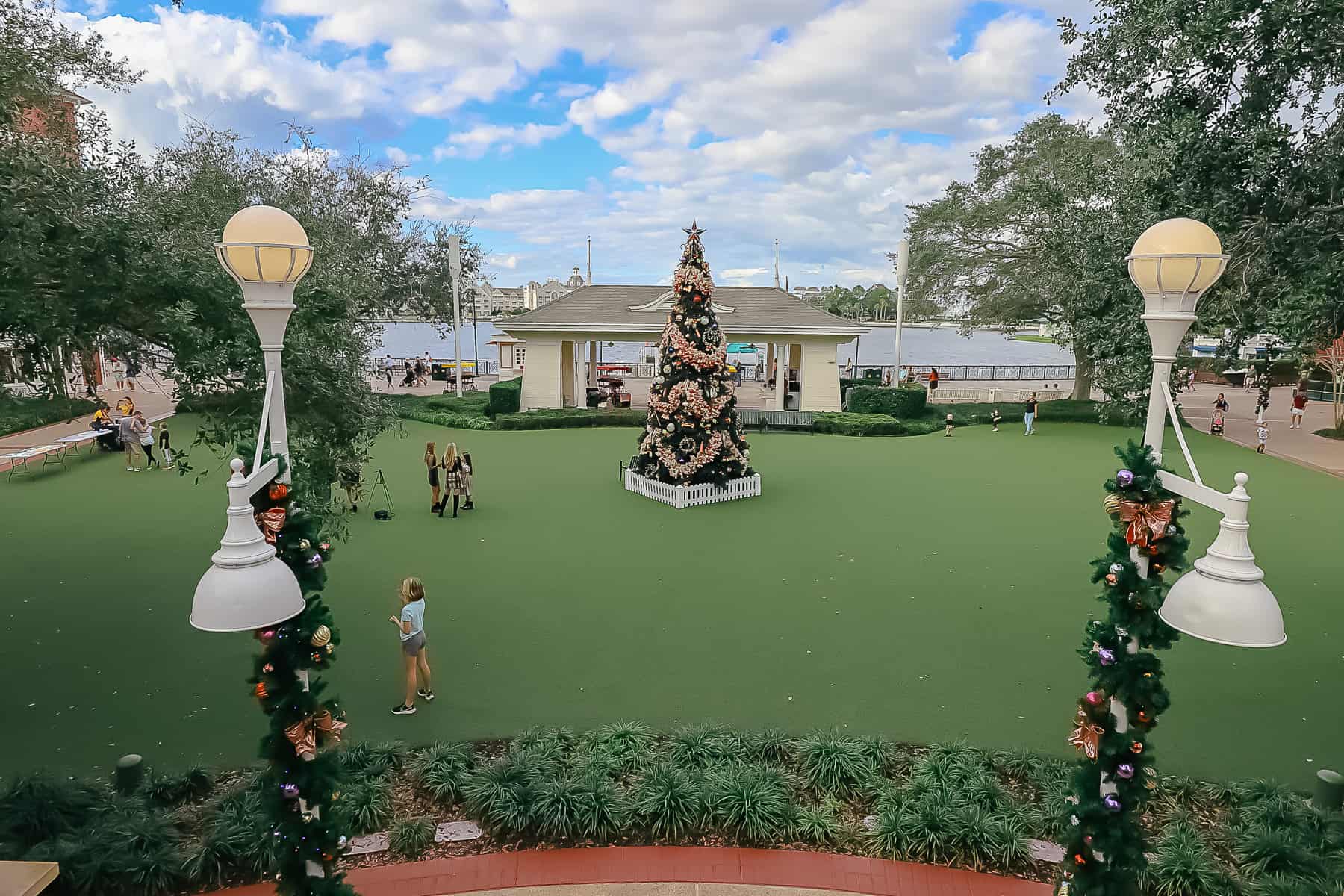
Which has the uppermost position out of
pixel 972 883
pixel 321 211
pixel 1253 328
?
pixel 321 211

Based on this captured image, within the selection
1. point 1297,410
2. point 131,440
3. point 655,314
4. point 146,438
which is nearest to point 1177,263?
point 131,440

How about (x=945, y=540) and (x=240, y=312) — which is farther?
(x=945, y=540)

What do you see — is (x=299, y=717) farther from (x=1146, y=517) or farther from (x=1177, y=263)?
(x=1177, y=263)

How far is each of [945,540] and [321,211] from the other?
24121 millimetres

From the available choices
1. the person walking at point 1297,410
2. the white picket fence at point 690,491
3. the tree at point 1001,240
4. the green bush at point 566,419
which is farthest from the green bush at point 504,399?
the person walking at point 1297,410

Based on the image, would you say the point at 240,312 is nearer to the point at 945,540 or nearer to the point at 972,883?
the point at 972,883

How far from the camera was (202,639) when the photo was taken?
888 centimetres

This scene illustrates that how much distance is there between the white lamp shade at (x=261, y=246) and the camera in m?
3.75

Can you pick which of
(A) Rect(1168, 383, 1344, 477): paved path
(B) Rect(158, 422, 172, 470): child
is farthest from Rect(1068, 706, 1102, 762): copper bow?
(A) Rect(1168, 383, 1344, 477): paved path

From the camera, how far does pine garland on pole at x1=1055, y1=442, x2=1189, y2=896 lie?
374 cm

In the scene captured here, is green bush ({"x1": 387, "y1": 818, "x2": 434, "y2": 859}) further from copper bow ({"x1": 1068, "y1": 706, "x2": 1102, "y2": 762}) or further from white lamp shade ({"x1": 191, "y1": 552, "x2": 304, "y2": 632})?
copper bow ({"x1": 1068, "y1": 706, "x2": 1102, "y2": 762})

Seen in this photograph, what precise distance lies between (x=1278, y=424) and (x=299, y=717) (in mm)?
33598

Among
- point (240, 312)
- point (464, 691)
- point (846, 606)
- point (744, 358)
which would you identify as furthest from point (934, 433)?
point (744, 358)

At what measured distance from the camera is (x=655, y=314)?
3100 cm
